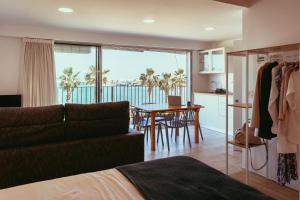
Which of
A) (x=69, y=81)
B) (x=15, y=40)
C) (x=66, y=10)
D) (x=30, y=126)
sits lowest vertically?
(x=30, y=126)

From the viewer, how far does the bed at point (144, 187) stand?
1.33 metres

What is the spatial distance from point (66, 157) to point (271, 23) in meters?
2.78

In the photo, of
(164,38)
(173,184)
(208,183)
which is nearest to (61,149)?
(173,184)

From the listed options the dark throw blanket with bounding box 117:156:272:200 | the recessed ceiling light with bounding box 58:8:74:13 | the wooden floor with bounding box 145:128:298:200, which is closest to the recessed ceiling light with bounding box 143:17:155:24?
the recessed ceiling light with bounding box 58:8:74:13

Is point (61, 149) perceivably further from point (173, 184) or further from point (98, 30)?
point (98, 30)

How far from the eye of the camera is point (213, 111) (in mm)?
5973

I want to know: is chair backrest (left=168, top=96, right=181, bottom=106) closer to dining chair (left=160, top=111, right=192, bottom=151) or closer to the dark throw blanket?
dining chair (left=160, top=111, right=192, bottom=151)

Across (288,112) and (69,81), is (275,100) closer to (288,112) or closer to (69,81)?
(288,112)

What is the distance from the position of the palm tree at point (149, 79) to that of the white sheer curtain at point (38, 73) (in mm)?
2274

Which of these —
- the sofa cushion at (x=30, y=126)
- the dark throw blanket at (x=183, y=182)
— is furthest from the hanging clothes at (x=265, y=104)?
the sofa cushion at (x=30, y=126)

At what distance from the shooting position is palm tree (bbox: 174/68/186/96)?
6.64m

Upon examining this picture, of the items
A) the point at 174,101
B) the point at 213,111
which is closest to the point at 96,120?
the point at 174,101

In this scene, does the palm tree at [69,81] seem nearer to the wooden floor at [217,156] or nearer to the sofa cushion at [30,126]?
the wooden floor at [217,156]

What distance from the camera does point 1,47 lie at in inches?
181
